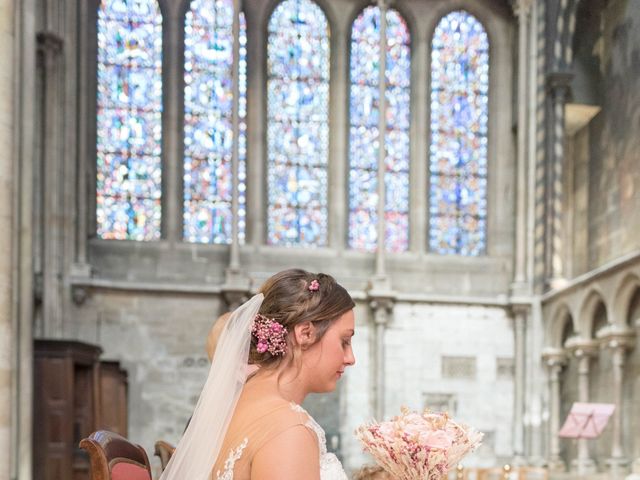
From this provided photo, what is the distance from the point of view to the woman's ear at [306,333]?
2.09 m

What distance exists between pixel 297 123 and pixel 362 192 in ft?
4.56

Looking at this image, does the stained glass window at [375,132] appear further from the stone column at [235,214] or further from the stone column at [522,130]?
the stone column at [235,214]

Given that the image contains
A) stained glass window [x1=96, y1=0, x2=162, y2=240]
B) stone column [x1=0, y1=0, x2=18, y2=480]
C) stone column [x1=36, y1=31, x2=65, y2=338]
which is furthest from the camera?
stained glass window [x1=96, y1=0, x2=162, y2=240]

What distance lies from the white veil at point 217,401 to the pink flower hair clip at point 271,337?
6 cm

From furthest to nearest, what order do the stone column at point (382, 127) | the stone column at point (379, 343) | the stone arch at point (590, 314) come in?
the stone column at point (382, 127) < the stone column at point (379, 343) < the stone arch at point (590, 314)

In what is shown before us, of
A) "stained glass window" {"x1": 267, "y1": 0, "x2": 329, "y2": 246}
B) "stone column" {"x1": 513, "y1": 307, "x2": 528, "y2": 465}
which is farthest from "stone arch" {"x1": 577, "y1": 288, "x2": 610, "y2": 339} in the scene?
"stained glass window" {"x1": 267, "y1": 0, "x2": 329, "y2": 246}

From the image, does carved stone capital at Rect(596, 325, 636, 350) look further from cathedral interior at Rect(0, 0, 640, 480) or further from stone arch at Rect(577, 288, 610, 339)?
stone arch at Rect(577, 288, 610, 339)

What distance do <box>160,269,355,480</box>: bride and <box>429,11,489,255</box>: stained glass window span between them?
11287mm

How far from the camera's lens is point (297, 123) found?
1334cm

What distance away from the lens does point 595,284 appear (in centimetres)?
1105

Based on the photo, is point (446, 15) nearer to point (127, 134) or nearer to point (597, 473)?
point (127, 134)

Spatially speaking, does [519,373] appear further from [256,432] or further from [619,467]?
[256,432]

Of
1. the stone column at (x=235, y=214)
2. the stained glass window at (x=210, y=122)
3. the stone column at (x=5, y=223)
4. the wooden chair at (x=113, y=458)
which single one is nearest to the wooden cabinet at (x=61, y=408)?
the stone column at (x=235, y=214)

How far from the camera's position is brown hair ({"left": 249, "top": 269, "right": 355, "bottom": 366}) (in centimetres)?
209
